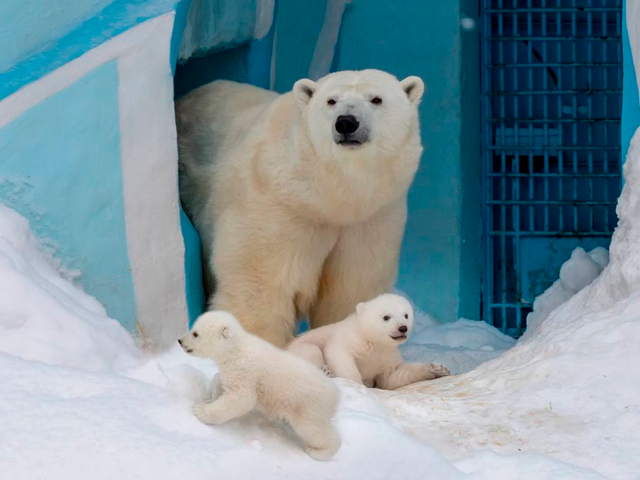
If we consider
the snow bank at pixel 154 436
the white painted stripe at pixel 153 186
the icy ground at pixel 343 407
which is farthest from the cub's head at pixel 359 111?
the snow bank at pixel 154 436

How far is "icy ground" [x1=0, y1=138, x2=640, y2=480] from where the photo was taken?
2.40 m

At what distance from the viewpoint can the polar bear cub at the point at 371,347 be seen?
3.75 m

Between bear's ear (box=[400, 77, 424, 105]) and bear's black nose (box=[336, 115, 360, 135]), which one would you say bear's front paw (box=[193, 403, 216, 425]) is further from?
bear's ear (box=[400, 77, 424, 105])

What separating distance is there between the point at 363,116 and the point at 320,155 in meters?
0.25

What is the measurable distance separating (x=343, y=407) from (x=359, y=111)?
145 centimetres

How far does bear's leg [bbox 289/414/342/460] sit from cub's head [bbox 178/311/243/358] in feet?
0.81

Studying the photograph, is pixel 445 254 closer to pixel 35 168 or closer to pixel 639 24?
pixel 639 24

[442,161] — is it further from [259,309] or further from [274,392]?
[274,392]

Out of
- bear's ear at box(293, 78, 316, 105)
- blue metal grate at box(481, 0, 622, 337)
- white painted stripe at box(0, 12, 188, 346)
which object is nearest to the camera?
white painted stripe at box(0, 12, 188, 346)

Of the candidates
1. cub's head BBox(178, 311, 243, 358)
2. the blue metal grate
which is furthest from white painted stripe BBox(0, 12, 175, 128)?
the blue metal grate

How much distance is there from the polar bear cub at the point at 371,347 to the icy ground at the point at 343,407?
0.20m

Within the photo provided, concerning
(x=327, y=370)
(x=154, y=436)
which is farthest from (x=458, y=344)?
(x=154, y=436)

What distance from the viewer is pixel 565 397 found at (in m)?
3.12

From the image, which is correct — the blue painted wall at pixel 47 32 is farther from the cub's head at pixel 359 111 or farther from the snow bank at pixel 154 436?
the snow bank at pixel 154 436
